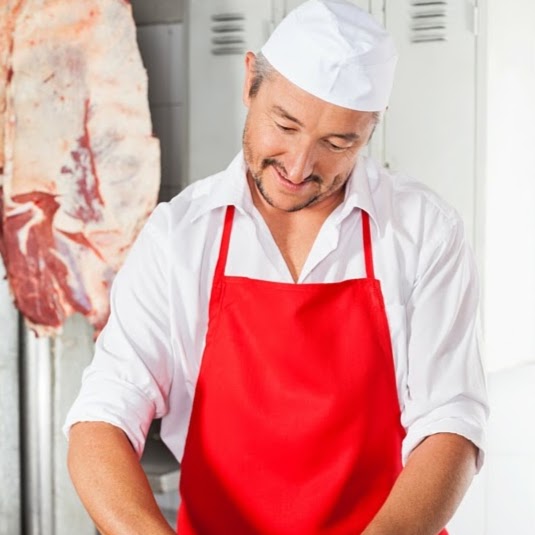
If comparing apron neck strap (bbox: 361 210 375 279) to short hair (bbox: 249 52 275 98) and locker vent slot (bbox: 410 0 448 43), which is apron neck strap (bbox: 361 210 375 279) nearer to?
short hair (bbox: 249 52 275 98)

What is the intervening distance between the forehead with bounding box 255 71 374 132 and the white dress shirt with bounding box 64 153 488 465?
0.21 m

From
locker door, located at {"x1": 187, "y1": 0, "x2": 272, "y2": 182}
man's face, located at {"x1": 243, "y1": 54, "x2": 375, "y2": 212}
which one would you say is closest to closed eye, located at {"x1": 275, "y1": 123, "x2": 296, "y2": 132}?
man's face, located at {"x1": 243, "y1": 54, "x2": 375, "y2": 212}

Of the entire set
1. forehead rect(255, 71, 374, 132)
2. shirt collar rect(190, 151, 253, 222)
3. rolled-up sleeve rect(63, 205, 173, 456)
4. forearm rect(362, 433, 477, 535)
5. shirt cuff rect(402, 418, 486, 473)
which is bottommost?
forearm rect(362, 433, 477, 535)

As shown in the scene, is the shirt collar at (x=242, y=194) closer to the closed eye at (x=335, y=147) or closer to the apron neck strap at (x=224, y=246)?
the apron neck strap at (x=224, y=246)

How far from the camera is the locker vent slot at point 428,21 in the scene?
242 cm

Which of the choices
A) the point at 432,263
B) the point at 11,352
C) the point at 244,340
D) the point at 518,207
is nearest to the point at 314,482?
the point at 244,340

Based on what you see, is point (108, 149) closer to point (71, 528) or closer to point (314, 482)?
point (71, 528)

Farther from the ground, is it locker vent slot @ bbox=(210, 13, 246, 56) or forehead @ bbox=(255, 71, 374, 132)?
locker vent slot @ bbox=(210, 13, 246, 56)

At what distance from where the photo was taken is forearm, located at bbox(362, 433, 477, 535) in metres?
1.47

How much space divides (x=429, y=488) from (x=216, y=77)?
1473 mm

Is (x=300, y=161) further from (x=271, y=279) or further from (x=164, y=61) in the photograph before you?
(x=164, y=61)

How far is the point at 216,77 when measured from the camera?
8.80 feet

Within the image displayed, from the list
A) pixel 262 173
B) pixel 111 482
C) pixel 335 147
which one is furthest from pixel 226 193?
pixel 111 482

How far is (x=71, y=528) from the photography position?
9.23 feet
